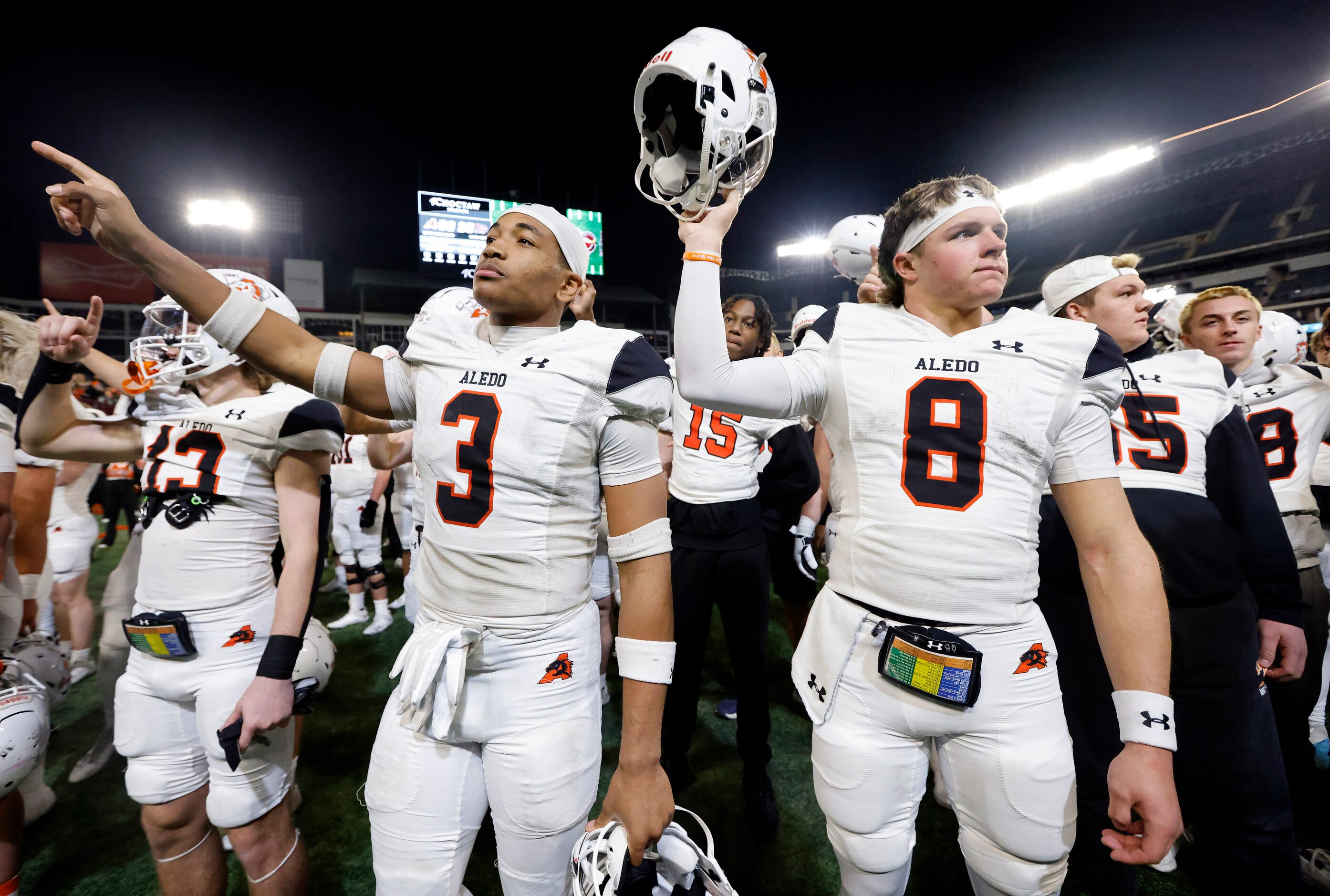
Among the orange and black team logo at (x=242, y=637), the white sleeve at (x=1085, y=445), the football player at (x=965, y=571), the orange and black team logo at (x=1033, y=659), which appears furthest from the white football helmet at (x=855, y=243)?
the orange and black team logo at (x=242, y=637)

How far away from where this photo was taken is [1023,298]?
21.1 m

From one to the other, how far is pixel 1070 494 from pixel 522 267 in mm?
1733

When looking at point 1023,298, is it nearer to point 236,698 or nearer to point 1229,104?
point 1229,104

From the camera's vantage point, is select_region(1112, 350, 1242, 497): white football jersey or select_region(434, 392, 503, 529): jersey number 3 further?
select_region(1112, 350, 1242, 497): white football jersey

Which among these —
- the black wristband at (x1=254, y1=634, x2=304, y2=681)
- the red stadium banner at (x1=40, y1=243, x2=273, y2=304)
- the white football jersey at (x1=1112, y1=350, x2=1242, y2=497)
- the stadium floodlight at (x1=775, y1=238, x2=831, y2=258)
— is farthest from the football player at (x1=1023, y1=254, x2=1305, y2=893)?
the red stadium banner at (x1=40, y1=243, x2=273, y2=304)

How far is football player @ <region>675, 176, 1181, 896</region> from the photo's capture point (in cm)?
137

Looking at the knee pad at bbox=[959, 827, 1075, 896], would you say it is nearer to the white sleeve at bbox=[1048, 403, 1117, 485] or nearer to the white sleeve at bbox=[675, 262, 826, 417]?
the white sleeve at bbox=[1048, 403, 1117, 485]

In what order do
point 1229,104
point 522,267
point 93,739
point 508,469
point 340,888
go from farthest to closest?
point 1229,104, point 93,739, point 340,888, point 522,267, point 508,469

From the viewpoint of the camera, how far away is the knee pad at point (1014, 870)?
1.37 metres

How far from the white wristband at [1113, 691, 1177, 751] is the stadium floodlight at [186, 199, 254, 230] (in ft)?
95.7

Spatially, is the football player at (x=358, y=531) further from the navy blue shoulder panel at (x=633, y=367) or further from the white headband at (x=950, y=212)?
the white headband at (x=950, y=212)

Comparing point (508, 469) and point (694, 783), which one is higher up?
point (508, 469)

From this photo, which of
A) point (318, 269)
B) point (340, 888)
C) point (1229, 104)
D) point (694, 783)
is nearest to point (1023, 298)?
point (1229, 104)

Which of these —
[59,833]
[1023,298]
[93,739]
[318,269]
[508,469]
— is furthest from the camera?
[318,269]
